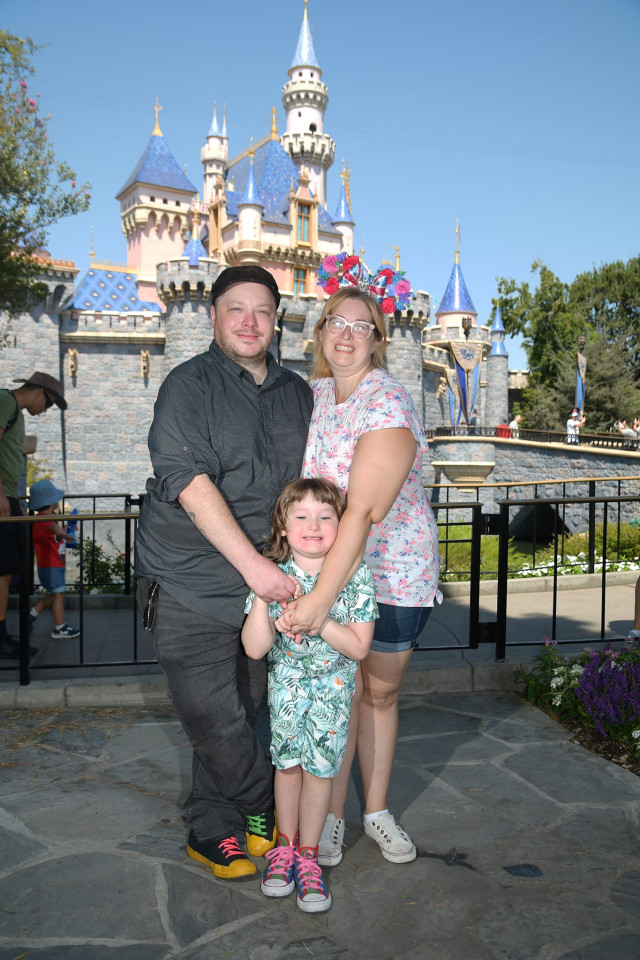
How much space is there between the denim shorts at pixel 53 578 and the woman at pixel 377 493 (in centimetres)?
388

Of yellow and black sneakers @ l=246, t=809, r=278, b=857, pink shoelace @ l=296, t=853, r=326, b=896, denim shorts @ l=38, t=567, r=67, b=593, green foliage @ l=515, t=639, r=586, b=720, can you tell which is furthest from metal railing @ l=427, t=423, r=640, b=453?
pink shoelace @ l=296, t=853, r=326, b=896

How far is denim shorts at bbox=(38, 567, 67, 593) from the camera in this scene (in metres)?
6.06

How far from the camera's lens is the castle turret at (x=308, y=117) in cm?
4119

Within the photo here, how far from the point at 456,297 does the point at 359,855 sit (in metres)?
39.6

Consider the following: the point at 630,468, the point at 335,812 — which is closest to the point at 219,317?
the point at 335,812

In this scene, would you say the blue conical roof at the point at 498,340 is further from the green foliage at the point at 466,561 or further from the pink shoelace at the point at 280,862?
the pink shoelace at the point at 280,862

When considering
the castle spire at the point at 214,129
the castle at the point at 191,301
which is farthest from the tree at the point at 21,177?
the castle spire at the point at 214,129

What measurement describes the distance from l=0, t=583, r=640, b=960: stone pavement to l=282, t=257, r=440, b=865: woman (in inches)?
10.2

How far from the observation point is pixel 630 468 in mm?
20781

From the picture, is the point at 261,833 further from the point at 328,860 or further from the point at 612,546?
the point at 612,546

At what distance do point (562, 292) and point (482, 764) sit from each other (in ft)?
146

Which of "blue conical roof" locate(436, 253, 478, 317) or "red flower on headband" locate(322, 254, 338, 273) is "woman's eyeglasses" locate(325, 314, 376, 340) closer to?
"red flower on headband" locate(322, 254, 338, 273)

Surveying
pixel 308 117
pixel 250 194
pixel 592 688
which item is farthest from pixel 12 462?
pixel 308 117

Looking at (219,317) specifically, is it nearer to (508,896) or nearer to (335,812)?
(335,812)
